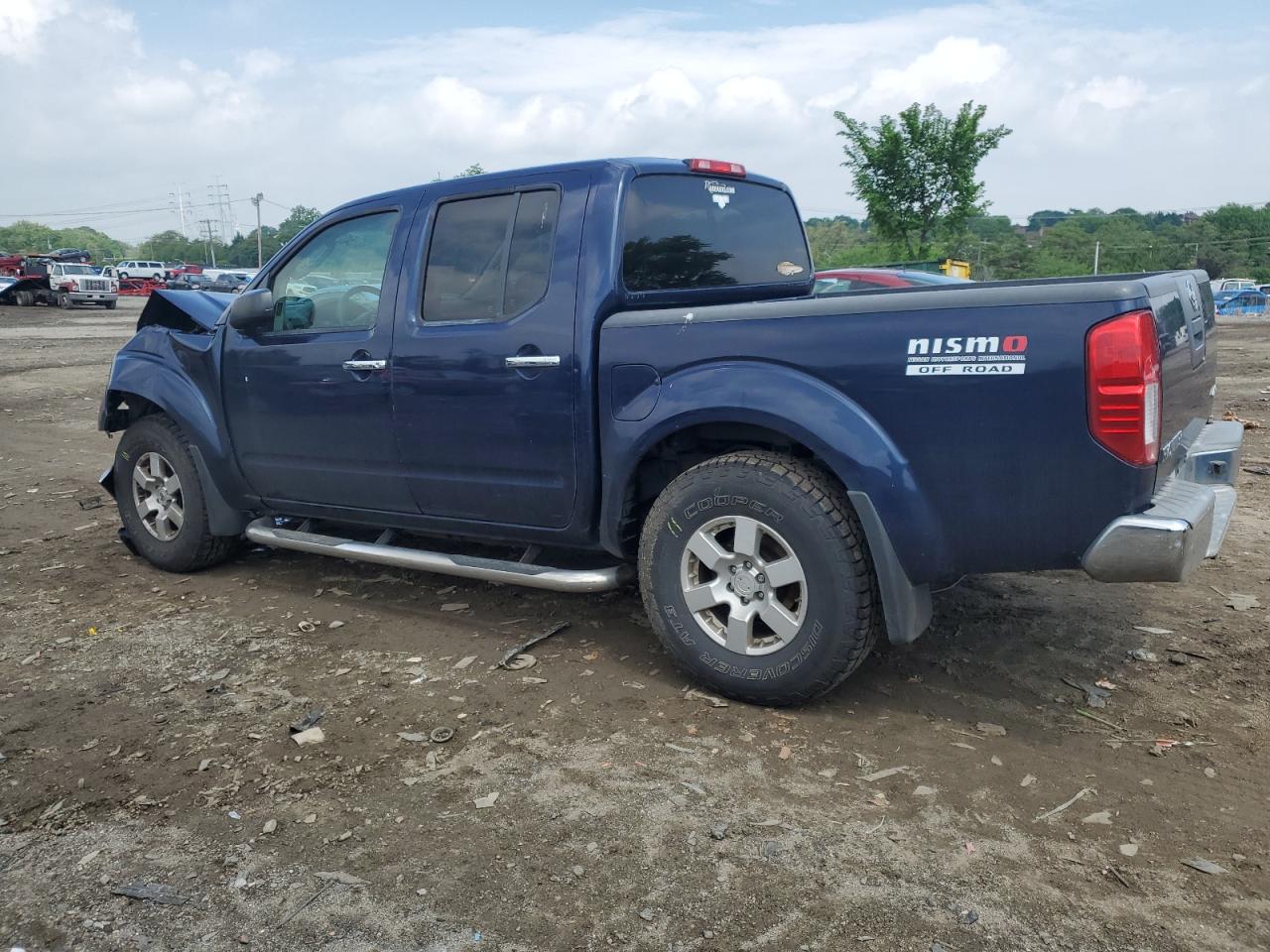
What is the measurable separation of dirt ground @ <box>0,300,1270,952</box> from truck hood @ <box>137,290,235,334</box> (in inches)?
56.7

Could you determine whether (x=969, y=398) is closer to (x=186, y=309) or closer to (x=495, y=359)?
(x=495, y=359)

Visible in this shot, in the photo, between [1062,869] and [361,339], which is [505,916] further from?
[361,339]

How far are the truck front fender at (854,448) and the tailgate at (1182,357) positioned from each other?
75 cm

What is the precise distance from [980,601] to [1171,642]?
0.82m

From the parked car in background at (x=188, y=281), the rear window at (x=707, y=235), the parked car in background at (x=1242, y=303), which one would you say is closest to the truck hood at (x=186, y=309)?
the rear window at (x=707, y=235)

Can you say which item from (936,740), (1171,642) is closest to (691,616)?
(936,740)

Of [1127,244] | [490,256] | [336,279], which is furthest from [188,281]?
[1127,244]

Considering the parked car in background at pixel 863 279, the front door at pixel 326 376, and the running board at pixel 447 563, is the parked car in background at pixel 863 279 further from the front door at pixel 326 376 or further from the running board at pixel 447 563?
the running board at pixel 447 563

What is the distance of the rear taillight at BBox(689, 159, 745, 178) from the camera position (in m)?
4.62

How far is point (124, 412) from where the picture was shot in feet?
19.6

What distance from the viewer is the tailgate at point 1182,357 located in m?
3.21

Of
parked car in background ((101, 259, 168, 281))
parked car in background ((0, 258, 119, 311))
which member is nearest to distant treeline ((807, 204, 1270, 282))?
parked car in background ((0, 258, 119, 311))

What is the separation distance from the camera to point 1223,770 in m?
3.25

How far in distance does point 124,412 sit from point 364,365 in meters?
2.16
